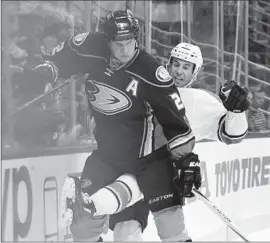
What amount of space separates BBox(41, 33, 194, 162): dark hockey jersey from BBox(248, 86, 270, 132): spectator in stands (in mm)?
934

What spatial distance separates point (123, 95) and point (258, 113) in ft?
3.97

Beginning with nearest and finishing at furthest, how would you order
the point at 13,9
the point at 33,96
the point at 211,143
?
the point at 13,9
the point at 33,96
the point at 211,143

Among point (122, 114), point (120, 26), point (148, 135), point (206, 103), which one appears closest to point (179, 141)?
point (148, 135)

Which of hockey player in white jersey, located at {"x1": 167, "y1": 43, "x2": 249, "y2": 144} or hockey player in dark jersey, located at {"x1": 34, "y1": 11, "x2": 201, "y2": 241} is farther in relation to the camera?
hockey player in white jersey, located at {"x1": 167, "y1": 43, "x2": 249, "y2": 144}

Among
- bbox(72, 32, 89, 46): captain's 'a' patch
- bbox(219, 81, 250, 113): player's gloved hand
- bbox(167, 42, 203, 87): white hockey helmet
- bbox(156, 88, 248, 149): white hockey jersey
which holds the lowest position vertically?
bbox(156, 88, 248, 149): white hockey jersey

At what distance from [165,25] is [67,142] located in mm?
661

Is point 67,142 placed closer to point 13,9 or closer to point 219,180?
point 13,9

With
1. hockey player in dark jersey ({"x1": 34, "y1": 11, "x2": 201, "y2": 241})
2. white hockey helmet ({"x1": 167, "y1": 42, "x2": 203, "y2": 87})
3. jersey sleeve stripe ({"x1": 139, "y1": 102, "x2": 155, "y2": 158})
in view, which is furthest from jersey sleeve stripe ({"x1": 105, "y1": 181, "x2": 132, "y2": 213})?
white hockey helmet ({"x1": 167, "y1": 42, "x2": 203, "y2": 87})

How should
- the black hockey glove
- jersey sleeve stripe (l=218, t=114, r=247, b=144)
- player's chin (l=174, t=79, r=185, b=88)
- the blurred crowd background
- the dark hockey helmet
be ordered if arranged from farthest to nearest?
1. jersey sleeve stripe (l=218, t=114, r=247, b=144)
2. player's chin (l=174, t=79, r=185, b=88)
3. the black hockey glove
4. the dark hockey helmet
5. the blurred crowd background

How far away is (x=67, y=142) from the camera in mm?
3025

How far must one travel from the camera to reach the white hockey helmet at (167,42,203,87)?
10.5 feet

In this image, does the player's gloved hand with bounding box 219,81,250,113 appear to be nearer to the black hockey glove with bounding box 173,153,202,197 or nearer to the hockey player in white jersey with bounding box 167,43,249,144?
the hockey player in white jersey with bounding box 167,43,249,144

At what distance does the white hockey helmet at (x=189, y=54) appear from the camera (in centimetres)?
320

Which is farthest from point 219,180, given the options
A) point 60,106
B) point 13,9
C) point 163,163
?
point 13,9
